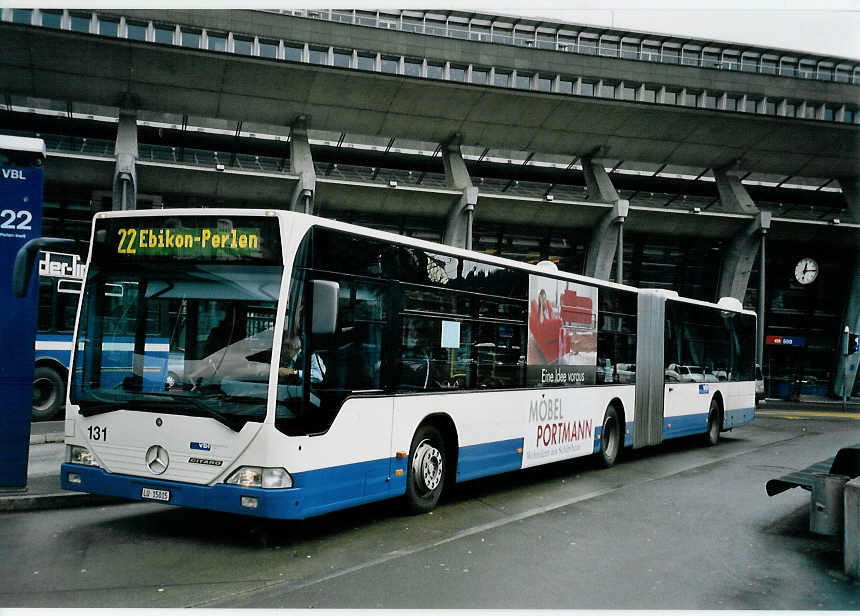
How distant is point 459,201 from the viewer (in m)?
29.8

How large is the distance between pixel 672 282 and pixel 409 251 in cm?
3052

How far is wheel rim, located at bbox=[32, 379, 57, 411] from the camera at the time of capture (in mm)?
15538

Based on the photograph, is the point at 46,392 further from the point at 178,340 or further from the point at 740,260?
the point at 740,260

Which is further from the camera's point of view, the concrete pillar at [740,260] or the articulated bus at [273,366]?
the concrete pillar at [740,260]

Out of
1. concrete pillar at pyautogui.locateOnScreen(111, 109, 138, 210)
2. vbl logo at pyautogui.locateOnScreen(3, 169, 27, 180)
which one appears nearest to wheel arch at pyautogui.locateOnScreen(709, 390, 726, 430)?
vbl logo at pyautogui.locateOnScreen(3, 169, 27, 180)

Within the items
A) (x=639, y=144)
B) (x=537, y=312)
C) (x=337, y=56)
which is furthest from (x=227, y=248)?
(x=639, y=144)

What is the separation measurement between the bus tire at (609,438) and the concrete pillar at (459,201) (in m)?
16.3

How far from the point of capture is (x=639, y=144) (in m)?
32.5

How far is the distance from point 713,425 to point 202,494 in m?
13.0

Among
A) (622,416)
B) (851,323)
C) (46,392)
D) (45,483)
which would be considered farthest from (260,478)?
(851,323)

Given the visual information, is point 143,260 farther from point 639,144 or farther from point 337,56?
point 639,144

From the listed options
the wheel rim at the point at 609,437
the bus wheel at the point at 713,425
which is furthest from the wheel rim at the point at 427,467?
the bus wheel at the point at 713,425

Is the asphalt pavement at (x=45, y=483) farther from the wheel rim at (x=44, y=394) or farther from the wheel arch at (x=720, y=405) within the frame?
the wheel arch at (x=720, y=405)

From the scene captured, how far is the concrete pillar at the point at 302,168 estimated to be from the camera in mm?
27125
